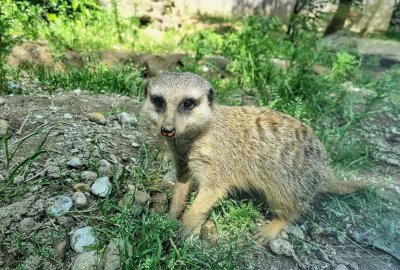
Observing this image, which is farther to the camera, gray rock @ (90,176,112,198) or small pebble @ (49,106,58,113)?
small pebble @ (49,106,58,113)

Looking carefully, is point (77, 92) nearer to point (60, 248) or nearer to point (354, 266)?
point (60, 248)

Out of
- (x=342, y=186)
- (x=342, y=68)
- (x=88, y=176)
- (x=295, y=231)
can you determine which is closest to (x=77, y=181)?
(x=88, y=176)

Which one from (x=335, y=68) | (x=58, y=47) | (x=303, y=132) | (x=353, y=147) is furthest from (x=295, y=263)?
(x=58, y=47)

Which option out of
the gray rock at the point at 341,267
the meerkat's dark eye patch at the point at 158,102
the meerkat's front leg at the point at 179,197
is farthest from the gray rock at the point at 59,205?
the gray rock at the point at 341,267

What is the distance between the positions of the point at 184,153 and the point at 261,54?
265 centimetres

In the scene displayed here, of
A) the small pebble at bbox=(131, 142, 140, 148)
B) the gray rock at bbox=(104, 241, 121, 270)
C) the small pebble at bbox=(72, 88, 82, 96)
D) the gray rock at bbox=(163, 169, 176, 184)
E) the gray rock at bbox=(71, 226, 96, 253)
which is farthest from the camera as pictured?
the small pebble at bbox=(72, 88, 82, 96)

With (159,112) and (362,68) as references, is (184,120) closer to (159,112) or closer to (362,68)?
(159,112)

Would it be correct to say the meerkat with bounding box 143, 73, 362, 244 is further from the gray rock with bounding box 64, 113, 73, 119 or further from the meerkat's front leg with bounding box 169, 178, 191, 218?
the gray rock with bounding box 64, 113, 73, 119

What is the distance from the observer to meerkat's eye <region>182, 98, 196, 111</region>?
2.39 metres

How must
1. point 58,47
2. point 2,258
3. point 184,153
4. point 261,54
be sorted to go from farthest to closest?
point 261,54
point 58,47
point 184,153
point 2,258

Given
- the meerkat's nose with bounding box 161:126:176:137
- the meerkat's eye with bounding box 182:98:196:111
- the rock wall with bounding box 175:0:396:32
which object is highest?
the meerkat's eye with bounding box 182:98:196:111

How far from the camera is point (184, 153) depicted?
8.42 feet

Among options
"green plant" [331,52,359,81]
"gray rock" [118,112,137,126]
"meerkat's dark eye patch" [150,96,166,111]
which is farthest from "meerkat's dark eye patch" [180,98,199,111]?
"green plant" [331,52,359,81]

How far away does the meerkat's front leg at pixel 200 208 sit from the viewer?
7.91ft
